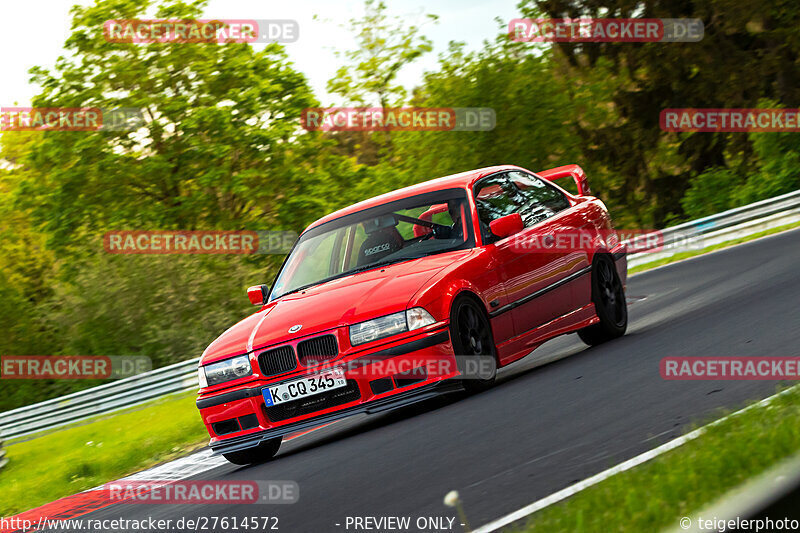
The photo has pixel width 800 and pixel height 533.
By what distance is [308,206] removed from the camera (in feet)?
136

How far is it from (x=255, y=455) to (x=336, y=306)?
1.42m

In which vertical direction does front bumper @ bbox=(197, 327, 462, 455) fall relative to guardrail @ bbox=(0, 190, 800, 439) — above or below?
above

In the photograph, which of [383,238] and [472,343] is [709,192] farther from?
[472,343]

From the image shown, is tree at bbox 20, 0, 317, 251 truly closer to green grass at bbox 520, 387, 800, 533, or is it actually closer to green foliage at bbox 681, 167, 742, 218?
green foliage at bbox 681, 167, 742, 218

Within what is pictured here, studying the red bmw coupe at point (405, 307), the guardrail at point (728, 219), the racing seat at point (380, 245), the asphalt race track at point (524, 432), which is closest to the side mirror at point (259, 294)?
the red bmw coupe at point (405, 307)

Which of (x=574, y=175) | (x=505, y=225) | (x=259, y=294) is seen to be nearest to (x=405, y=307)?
(x=505, y=225)

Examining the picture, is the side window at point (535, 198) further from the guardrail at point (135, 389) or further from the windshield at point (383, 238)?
the guardrail at point (135, 389)

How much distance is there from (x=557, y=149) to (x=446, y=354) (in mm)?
39945

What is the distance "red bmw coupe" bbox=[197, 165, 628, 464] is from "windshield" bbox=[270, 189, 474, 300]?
0.04 feet

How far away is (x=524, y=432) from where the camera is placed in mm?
6484

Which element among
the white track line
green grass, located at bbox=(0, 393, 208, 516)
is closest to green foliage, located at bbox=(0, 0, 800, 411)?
green grass, located at bbox=(0, 393, 208, 516)

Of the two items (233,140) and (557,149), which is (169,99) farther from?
(557,149)

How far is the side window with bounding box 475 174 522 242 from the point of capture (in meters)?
8.89

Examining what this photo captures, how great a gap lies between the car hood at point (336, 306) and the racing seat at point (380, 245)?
0.26m
